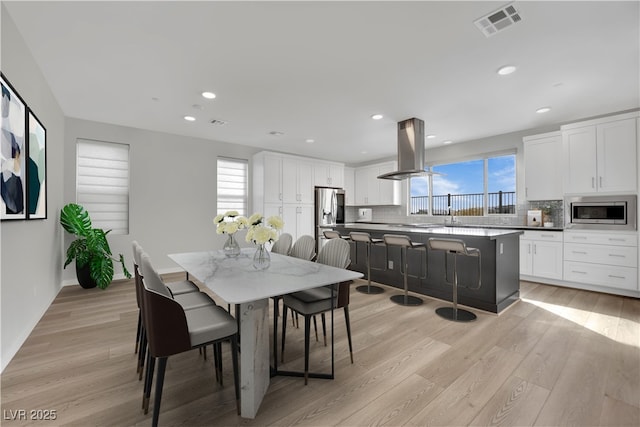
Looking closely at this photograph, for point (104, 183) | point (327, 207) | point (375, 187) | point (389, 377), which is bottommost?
point (389, 377)

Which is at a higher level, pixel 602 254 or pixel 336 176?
pixel 336 176

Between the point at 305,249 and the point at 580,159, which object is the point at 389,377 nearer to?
the point at 305,249

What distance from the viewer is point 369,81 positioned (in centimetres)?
313

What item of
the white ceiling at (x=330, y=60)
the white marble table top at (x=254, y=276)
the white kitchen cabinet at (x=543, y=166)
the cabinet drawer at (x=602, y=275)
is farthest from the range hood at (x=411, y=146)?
the white marble table top at (x=254, y=276)

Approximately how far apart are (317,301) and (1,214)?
2244mm

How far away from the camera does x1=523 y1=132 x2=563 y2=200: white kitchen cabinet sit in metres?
4.50

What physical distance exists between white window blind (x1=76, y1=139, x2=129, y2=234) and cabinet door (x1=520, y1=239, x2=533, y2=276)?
6.76m

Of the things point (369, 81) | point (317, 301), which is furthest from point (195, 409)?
point (369, 81)

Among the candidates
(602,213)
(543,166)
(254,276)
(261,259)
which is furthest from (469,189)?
(254,276)

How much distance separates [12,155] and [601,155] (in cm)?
667

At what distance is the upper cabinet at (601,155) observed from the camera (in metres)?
3.80

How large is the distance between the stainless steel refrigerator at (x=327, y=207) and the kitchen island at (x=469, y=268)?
2.42 m

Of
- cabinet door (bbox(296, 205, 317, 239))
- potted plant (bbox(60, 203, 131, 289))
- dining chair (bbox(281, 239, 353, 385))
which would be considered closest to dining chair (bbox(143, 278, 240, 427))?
dining chair (bbox(281, 239, 353, 385))

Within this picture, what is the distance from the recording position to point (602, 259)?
394 cm
